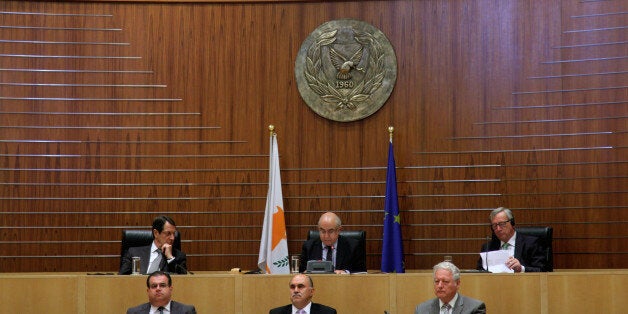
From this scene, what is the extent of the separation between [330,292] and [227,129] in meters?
2.52

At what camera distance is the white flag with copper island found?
7516 millimetres

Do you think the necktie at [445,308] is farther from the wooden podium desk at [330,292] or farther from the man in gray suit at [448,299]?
the wooden podium desk at [330,292]

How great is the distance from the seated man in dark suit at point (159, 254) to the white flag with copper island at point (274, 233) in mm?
952

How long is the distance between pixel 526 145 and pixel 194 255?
124 inches

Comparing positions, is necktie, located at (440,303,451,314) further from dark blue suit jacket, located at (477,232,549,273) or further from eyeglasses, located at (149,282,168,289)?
eyeglasses, located at (149,282,168,289)

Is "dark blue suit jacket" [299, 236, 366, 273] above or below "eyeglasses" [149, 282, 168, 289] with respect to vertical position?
above

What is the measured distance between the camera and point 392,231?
7.45 m

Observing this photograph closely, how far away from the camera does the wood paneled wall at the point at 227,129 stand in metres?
7.74

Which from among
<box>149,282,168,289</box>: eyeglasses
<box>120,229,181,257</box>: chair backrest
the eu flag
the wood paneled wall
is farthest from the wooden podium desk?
the wood paneled wall

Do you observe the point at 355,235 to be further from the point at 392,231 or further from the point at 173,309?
the point at 173,309

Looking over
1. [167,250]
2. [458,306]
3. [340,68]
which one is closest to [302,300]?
[458,306]

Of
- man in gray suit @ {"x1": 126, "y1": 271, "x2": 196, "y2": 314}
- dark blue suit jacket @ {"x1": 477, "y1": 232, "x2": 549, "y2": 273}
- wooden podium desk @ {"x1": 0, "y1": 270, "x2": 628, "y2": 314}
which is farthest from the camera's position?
dark blue suit jacket @ {"x1": 477, "y1": 232, "x2": 549, "y2": 273}

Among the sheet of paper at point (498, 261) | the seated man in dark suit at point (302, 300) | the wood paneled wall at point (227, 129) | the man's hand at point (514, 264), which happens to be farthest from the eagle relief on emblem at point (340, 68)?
the seated man in dark suit at point (302, 300)

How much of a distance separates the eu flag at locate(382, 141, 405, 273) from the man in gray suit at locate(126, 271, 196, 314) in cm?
222
